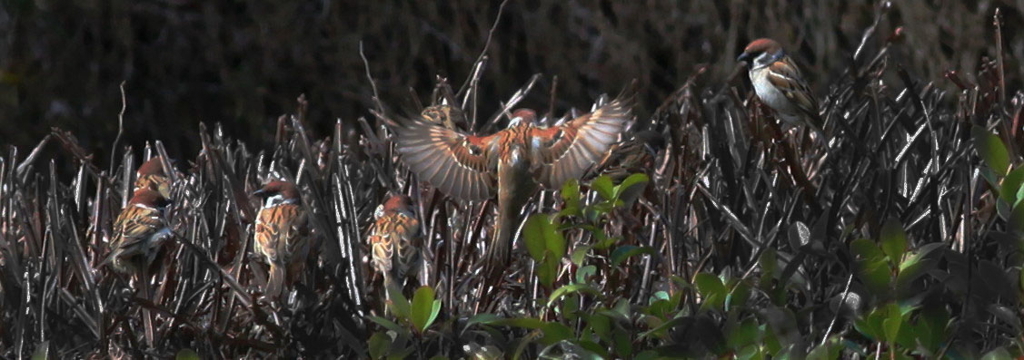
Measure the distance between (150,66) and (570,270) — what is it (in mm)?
5235

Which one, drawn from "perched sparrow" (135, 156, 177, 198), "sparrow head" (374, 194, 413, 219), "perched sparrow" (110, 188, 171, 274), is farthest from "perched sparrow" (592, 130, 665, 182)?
"perched sparrow" (135, 156, 177, 198)

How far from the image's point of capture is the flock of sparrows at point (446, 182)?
Result: 2.43m

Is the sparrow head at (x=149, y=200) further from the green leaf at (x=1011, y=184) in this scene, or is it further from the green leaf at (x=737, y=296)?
the green leaf at (x=1011, y=184)

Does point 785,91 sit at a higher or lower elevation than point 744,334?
higher

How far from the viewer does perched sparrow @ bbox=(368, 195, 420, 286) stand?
2.39m

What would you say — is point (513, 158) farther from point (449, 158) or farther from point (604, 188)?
point (604, 188)

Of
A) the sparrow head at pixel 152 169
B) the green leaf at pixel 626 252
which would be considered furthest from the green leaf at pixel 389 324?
the sparrow head at pixel 152 169

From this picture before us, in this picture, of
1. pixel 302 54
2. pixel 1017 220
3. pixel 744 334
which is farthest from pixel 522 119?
pixel 302 54

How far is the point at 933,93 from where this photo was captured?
343cm

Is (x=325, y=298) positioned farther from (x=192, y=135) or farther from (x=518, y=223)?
(x=192, y=135)


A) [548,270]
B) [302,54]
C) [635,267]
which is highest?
[548,270]

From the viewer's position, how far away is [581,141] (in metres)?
2.63

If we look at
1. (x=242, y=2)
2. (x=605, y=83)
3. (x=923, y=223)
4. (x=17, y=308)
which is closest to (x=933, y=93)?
(x=923, y=223)

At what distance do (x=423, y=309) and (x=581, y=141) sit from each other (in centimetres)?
65
